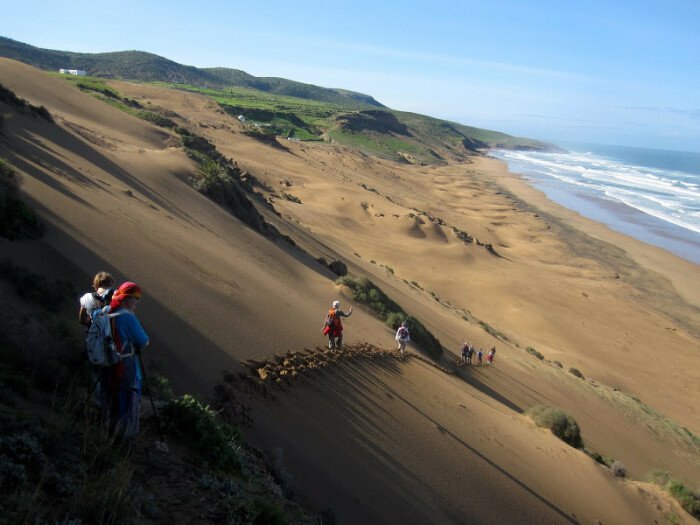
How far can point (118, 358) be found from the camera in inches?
180

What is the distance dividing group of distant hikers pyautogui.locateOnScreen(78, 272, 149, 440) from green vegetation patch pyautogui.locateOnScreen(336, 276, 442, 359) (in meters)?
11.7

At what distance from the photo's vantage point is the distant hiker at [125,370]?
15.1ft

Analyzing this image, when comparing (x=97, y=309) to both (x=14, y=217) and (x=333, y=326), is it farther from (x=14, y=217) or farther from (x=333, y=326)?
(x=333, y=326)

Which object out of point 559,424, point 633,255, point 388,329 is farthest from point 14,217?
point 633,255

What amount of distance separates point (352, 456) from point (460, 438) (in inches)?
113

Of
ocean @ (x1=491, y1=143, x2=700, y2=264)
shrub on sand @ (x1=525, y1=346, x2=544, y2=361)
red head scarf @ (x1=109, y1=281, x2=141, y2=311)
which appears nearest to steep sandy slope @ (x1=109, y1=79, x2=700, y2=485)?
shrub on sand @ (x1=525, y1=346, x2=544, y2=361)

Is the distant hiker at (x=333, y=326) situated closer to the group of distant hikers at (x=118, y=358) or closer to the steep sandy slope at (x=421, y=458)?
the steep sandy slope at (x=421, y=458)

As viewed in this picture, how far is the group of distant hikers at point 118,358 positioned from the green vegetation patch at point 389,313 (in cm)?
1166

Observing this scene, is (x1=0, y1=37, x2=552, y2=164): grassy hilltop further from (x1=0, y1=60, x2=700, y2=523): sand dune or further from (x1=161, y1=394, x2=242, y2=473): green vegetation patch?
(x1=161, y1=394, x2=242, y2=473): green vegetation patch

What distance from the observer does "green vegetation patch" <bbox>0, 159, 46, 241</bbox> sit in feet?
26.6

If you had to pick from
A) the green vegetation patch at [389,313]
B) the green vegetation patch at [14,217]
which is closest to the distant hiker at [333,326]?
the green vegetation patch at [14,217]

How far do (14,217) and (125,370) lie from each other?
16.3ft

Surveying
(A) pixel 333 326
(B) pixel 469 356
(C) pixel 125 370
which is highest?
(C) pixel 125 370

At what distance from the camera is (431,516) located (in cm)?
710
